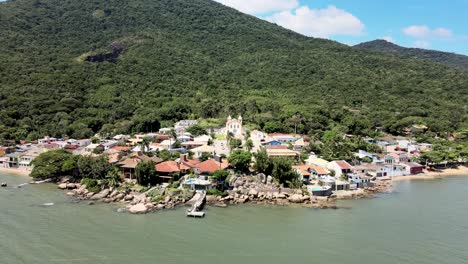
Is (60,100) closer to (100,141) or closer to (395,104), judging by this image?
(100,141)

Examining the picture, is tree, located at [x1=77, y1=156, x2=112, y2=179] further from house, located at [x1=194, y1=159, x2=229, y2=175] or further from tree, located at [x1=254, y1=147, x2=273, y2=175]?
tree, located at [x1=254, y1=147, x2=273, y2=175]

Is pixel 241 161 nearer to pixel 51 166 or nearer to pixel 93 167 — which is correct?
pixel 93 167

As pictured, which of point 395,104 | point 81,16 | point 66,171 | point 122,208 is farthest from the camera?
point 81,16

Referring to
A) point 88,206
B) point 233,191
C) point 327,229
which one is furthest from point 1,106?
point 327,229

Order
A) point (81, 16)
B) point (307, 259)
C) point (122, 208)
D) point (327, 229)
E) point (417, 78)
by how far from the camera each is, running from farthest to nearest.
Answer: point (81, 16), point (417, 78), point (122, 208), point (327, 229), point (307, 259)

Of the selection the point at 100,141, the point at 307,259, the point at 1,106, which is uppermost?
the point at 1,106

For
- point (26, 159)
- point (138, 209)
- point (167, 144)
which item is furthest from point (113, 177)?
point (26, 159)

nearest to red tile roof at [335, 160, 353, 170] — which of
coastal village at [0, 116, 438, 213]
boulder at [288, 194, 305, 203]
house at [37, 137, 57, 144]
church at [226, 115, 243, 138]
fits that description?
coastal village at [0, 116, 438, 213]

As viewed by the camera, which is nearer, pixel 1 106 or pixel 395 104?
pixel 1 106
